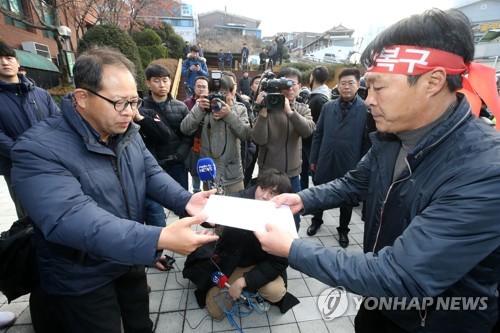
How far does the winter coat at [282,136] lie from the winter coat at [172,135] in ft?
3.42

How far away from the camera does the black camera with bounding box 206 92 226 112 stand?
3135mm

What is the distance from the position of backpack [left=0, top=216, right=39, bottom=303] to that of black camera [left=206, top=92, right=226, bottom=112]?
2086 millimetres

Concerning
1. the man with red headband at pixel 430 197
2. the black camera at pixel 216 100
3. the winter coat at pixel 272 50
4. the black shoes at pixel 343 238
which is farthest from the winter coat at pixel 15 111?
the winter coat at pixel 272 50

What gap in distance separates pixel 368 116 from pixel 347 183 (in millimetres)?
2104

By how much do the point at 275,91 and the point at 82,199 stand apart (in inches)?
99.6

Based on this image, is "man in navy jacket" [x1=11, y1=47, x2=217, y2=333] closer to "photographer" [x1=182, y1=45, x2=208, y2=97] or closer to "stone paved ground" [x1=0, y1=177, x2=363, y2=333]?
"stone paved ground" [x1=0, y1=177, x2=363, y2=333]

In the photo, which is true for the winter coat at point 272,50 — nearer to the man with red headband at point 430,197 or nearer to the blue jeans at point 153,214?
the blue jeans at point 153,214

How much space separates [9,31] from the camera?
11055 millimetres

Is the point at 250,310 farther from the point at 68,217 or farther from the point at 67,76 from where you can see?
the point at 67,76

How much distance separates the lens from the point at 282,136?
3443 millimetres

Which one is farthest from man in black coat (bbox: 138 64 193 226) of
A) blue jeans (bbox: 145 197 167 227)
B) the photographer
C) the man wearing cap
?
the man wearing cap

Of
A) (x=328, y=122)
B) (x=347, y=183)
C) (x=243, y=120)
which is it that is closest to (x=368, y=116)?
(x=328, y=122)

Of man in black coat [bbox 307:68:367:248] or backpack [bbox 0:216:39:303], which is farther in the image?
man in black coat [bbox 307:68:367:248]

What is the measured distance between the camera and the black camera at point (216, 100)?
313cm
